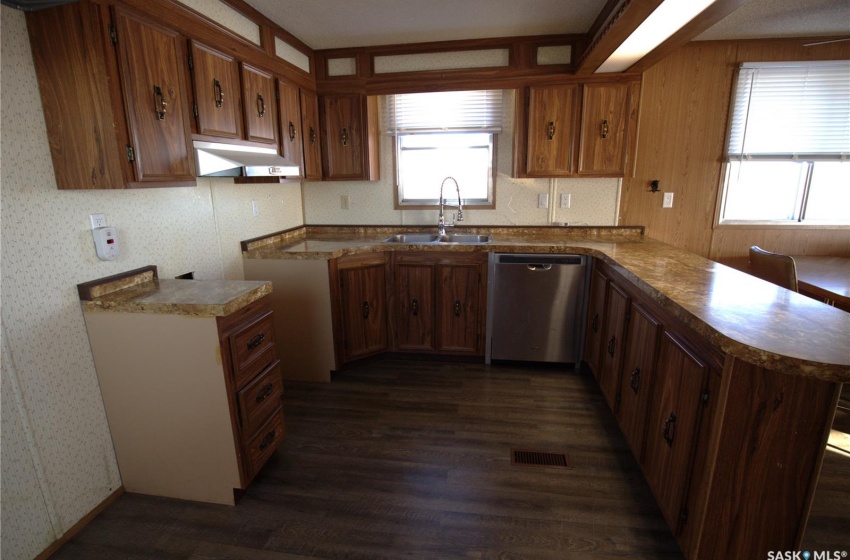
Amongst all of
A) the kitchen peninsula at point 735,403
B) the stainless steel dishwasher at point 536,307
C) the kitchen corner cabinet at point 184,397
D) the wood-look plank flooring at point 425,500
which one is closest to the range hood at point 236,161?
the kitchen corner cabinet at point 184,397

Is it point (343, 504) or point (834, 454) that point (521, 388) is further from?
point (834, 454)

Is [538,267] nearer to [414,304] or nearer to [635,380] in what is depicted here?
[414,304]

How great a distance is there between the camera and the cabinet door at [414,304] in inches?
123

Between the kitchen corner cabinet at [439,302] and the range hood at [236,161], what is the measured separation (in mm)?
1099

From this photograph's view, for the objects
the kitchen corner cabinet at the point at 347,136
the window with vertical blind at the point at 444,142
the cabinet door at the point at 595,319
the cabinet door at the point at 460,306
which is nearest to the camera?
the cabinet door at the point at 595,319

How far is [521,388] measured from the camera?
284 centimetres

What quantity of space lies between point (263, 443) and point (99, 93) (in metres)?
1.60

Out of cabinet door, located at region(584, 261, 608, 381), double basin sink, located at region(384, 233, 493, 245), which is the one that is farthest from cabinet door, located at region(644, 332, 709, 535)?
double basin sink, located at region(384, 233, 493, 245)

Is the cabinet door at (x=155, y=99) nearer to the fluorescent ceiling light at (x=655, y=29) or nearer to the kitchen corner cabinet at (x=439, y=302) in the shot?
the kitchen corner cabinet at (x=439, y=302)

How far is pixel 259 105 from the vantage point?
2.53m

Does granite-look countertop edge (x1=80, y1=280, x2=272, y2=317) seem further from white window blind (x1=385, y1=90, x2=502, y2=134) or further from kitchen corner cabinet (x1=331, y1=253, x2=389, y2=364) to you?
white window blind (x1=385, y1=90, x2=502, y2=134)

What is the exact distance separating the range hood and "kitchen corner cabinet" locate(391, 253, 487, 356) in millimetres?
1099

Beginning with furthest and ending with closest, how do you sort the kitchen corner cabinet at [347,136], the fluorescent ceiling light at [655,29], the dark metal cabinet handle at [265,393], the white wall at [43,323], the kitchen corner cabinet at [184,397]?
the kitchen corner cabinet at [347,136] → the dark metal cabinet handle at [265,393] → the fluorescent ceiling light at [655,29] → the kitchen corner cabinet at [184,397] → the white wall at [43,323]

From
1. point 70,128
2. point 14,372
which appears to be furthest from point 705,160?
point 14,372
